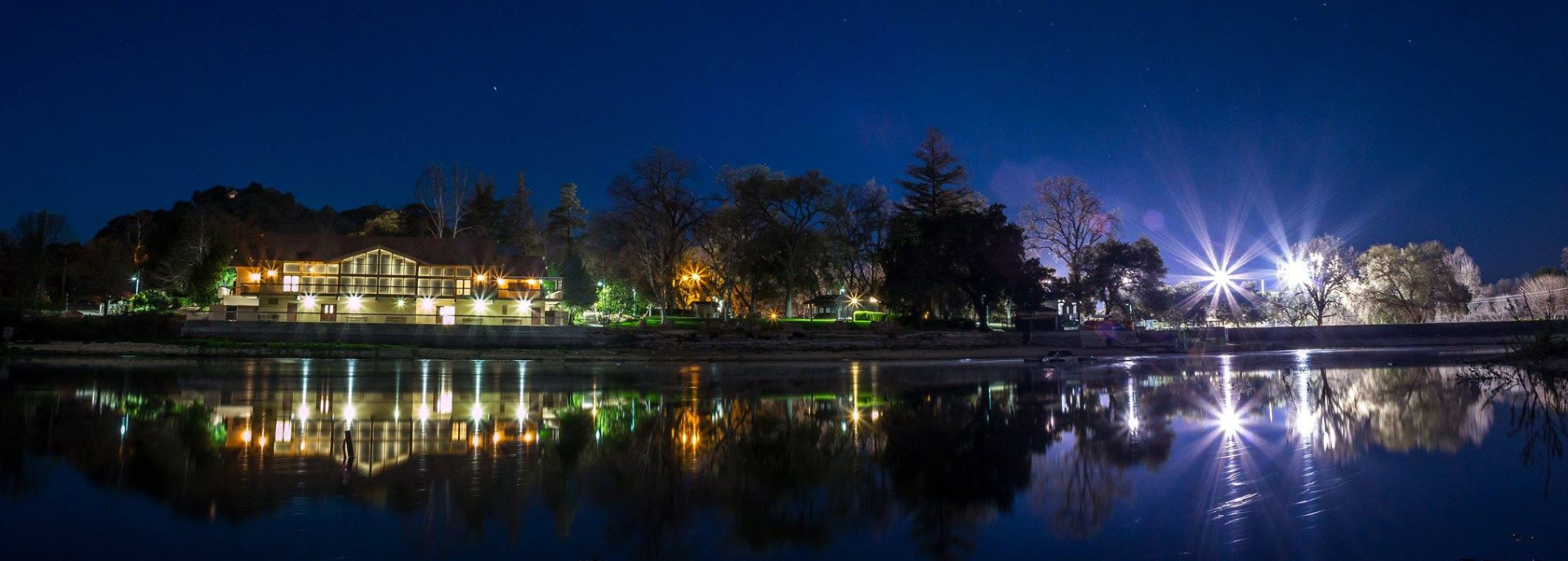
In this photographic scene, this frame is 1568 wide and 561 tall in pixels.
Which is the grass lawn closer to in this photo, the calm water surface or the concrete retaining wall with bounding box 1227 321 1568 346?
the calm water surface

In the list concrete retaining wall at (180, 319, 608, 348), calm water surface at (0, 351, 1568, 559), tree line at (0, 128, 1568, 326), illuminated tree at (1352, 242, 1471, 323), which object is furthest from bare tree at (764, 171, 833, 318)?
illuminated tree at (1352, 242, 1471, 323)

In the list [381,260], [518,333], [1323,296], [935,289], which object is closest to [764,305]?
[935,289]

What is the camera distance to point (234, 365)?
36938 mm

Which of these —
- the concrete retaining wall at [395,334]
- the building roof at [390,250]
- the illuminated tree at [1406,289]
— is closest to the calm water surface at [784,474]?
the concrete retaining wall at [395,334]

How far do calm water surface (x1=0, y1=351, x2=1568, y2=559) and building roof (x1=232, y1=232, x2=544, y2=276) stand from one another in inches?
1502

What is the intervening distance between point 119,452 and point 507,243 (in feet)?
235

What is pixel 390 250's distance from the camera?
6191 centimetres

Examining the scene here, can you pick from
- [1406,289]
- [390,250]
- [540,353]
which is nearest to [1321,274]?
[1406,289]

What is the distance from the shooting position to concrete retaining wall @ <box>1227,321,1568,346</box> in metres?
62.8

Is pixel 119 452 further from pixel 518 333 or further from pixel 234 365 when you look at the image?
pixel 518 333

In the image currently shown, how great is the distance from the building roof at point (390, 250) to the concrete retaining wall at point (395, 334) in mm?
10982

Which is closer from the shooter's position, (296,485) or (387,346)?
(296,485)

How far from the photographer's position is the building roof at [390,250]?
61.1m

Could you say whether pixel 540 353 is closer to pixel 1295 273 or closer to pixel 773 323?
pixel 773 323
